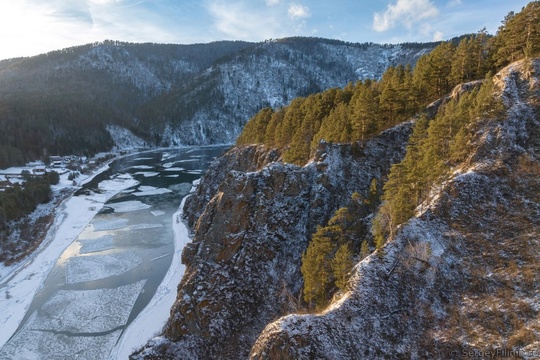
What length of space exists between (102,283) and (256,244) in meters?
28.0

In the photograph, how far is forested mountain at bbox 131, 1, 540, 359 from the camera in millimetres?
17828

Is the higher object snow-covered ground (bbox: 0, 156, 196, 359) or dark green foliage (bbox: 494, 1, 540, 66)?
dark green foliage (bbox: 494, 1, 540, 66)

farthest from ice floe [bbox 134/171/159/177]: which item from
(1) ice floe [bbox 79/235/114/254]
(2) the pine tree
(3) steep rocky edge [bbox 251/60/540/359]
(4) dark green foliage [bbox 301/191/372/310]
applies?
(3) steep rocky edge [bbox 251/60/540/359]

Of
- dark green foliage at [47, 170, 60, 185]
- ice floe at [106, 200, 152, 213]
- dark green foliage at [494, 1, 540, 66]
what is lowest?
ice floe at [106, 200, 152, 213]

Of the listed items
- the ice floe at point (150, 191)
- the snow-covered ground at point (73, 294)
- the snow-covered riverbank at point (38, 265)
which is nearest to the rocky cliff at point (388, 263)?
the snow-covered ground at point (73, 294)

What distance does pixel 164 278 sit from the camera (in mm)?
47906

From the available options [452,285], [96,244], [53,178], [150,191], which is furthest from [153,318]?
[53,178]

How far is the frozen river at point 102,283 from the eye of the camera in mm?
35469

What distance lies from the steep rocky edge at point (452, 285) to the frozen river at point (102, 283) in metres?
25.5

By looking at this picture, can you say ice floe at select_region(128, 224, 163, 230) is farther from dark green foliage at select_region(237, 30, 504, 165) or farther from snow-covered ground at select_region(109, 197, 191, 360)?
dark green foliage at select_region(237, 30, 504, 165)

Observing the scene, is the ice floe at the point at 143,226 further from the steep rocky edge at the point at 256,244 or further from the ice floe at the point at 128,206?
the steep rocky edge at the point at 256,244

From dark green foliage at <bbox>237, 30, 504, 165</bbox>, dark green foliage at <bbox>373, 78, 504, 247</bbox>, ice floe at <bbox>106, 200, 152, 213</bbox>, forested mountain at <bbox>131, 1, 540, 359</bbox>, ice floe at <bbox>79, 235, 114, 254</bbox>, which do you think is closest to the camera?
forested mountain at <bbox>131, 1, 540, 359</bbox>

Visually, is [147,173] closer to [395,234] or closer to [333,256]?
[333,256]

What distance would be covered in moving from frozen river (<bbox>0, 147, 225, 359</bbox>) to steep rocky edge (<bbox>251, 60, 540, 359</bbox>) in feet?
83.5
